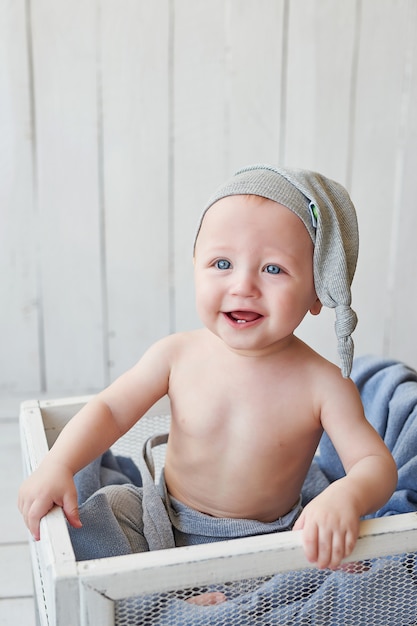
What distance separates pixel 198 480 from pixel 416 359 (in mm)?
899

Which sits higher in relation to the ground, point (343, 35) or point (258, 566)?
point (343, 35)

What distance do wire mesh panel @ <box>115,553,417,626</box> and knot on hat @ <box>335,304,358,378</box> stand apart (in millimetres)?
181

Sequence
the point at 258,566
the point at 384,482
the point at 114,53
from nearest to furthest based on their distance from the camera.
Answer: the point at 258,566, the point at 384,482, the point at 114,53

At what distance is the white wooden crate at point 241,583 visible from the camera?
1.81 ft

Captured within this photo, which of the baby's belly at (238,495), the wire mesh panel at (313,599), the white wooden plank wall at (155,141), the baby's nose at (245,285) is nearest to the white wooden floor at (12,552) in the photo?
the white wooden plank wall at (155,141)

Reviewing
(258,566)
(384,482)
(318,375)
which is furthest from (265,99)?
(258,566)

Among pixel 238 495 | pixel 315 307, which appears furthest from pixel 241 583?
pixel 315 307

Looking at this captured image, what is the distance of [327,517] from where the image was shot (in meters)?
0.61

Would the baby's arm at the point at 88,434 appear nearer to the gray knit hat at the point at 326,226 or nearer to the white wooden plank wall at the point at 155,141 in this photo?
the gray knit hat at the point at 326,226

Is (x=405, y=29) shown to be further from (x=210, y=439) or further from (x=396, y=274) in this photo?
(x=210, y=439)

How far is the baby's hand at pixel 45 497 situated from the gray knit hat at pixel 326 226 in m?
0.27

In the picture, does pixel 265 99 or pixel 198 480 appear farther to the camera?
pixel 265 99

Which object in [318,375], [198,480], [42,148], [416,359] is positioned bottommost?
[416,359]

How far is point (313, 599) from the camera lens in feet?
2.08
